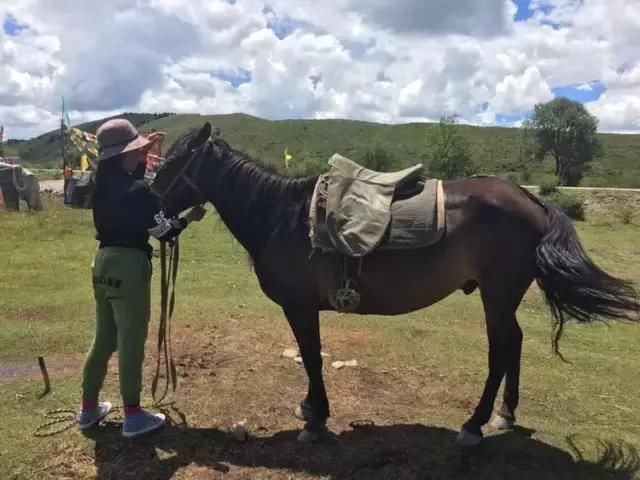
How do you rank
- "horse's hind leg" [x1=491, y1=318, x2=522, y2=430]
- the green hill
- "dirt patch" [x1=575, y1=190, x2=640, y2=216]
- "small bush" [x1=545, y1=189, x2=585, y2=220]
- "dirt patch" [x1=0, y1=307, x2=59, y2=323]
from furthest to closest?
the green hill, "dirt patch" [x1=575, y1=190, x2=640, y2=216], "small bush" [x1=545, y1=189, x2=585, y2=220], "dirt patch" [x1=0, y1=307, x2=59, y2=323], "horse's hind leg" [x1=491, y1=318, x2=522, y2=430]

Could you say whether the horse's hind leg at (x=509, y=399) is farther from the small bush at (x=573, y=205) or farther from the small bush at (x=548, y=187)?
the small bush at (x=548, y=187)

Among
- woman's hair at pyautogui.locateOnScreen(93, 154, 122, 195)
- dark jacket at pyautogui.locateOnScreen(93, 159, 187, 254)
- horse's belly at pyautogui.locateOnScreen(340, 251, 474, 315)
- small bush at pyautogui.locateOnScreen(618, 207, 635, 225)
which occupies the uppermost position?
woman's hair at pyautogui.locateOnScreen(93, 154, 122, 195)

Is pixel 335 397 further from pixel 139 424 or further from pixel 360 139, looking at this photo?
pixel 360 139

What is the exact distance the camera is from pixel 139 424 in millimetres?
4371

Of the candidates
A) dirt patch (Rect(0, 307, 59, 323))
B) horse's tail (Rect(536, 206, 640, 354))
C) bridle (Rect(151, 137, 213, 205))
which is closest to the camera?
horse's tail (Rect(536, 206, 640, 354))

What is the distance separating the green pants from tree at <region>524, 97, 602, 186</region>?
64609 millimetres

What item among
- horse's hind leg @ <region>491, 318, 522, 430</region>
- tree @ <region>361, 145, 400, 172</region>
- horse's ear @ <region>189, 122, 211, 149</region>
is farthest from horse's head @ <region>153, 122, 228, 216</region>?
tree @ <region>361, 145, 400, 172</region>

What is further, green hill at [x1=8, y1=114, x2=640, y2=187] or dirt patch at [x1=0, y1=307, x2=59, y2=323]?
green hill at [x1=8, y1=114, x2=640, y2=187]

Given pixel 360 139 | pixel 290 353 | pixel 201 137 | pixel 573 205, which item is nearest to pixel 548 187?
pixel 573 205

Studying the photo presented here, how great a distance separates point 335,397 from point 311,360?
1.08 m

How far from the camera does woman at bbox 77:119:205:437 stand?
13.5 feet

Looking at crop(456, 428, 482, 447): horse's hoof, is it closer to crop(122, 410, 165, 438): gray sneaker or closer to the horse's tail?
the horse's tail

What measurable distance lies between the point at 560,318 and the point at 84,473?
3546mm

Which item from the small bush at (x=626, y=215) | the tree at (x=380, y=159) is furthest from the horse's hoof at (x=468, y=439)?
the tree at (x=380, y=159)
